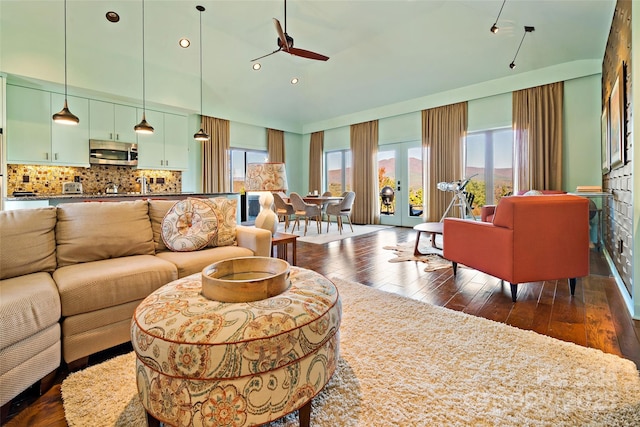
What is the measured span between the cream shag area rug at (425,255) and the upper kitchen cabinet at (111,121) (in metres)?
5.36

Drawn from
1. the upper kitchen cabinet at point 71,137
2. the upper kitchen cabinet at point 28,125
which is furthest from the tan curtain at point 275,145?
the upper kitchen cabinet at point 28,125

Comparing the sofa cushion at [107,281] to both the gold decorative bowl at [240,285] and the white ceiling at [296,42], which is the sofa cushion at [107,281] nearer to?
the gold decorative bowl at [240,285]

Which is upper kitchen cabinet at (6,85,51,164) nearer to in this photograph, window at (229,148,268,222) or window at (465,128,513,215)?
window at (229,148,268,222)

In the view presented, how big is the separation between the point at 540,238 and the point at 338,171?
672 centimetres

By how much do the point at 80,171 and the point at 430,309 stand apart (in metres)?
6.36

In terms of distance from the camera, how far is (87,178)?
5531 mm

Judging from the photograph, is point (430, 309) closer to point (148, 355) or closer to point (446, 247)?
point (446, 247)

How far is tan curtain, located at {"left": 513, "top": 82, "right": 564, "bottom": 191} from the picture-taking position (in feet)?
16.9

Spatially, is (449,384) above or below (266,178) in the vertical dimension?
below

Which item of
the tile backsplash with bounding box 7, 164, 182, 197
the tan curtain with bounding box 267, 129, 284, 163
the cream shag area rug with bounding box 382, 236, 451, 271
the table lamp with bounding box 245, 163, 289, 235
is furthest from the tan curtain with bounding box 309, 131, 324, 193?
the table lamp with bounding box 245, 163, 289, 235

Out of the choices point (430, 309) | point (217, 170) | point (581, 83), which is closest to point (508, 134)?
point (581, 83)

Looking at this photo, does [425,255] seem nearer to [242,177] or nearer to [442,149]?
[442,149]

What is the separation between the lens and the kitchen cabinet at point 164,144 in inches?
235

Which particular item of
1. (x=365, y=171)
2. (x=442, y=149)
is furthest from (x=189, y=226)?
(x=365, y=171)
